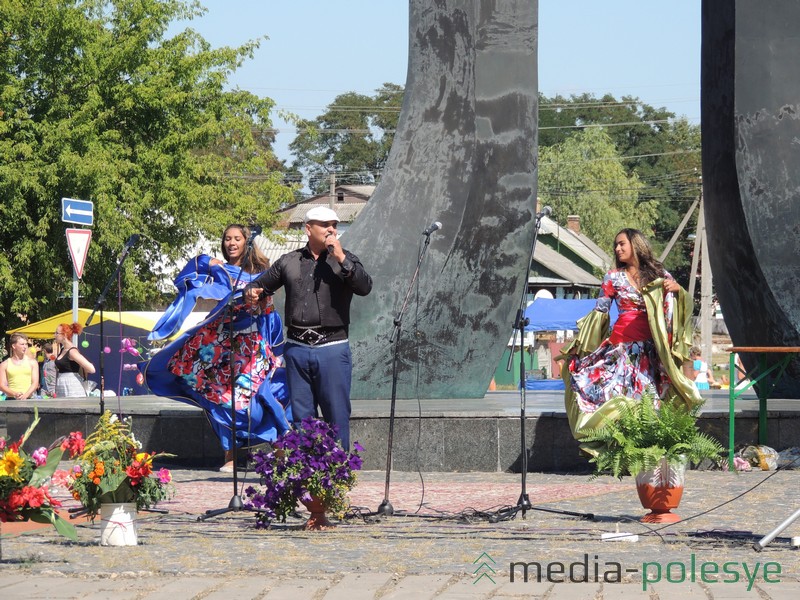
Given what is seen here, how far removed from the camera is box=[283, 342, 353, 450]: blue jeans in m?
8.28

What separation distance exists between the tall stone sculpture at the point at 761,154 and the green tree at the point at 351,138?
236ft

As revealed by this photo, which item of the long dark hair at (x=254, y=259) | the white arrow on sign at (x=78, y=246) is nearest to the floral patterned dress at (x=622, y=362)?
the long dark hair at (x=254, y=259)

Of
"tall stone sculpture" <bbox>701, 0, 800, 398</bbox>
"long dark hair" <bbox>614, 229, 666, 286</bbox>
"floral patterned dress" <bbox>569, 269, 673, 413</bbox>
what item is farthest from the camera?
"tall stone sculpture" <bbox>701, 0, 800, 398</bbox>

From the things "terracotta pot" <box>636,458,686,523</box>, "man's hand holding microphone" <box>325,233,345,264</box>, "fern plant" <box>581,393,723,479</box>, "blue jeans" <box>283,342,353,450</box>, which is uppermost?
"man's hand holding microphone" <box>325,233,345,264</box>

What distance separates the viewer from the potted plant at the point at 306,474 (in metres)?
7.27

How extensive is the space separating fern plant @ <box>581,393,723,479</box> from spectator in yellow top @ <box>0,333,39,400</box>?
969 cm

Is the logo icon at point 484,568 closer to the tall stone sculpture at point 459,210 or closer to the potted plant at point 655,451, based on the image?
the potted plant at point 655,451

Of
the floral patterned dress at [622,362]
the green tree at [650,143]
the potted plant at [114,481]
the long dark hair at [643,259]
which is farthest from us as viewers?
the green tree at [650,143]

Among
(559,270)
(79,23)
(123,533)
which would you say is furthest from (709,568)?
(559,270)

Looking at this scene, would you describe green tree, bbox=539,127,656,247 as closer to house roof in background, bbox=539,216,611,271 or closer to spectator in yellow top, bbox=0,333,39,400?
house roof in background, bbox=539,216,611,271

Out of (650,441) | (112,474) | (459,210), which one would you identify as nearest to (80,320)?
(459,210)

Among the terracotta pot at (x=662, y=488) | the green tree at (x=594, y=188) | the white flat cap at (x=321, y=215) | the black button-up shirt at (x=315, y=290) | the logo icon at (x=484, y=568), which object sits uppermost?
the green tree at (x=594, y=188)

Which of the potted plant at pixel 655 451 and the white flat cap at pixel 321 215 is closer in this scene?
the potted plant at pixel 655 451

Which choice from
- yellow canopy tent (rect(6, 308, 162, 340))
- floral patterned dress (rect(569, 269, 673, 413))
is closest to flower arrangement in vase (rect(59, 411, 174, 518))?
floral patterned dress (rect(569, 269, 673, 413))
